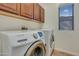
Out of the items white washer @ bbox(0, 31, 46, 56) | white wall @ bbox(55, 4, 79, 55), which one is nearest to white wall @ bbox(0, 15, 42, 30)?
white washer @ bbox(0, 31, 46, 56)

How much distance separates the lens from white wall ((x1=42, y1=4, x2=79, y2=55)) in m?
1.38

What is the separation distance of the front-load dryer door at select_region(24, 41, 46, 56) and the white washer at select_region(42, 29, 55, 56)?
6 centimetres

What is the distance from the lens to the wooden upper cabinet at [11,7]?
1173mm

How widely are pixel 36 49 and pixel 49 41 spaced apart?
7.8 inches

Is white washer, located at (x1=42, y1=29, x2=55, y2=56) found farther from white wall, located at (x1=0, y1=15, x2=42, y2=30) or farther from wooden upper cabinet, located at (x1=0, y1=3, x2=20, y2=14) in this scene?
wooden upper cabinet, located at (x1=0, y1=3, x2=20, y2=14)

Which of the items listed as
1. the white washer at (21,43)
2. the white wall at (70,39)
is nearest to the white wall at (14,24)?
the white washer at (21,43)

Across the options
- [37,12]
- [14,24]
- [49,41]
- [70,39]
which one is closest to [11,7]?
[14,24]

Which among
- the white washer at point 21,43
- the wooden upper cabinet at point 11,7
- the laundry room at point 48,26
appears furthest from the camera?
the laundry room at point 48,26

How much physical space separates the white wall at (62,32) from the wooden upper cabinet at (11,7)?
29 centimetres

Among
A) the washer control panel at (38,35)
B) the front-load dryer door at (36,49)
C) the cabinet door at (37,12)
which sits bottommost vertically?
the front-load dryer door at (36,49)

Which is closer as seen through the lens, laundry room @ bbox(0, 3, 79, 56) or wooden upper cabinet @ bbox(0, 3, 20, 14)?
wooden upper cabinet @ bbox(0, 3, 20, 14)

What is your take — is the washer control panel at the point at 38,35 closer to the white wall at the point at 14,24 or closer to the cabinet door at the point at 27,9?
the white wall at the point at 14,24

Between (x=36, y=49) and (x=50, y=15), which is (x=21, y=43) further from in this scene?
(x=50, y=15)

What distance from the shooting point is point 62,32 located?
1.41 metres
